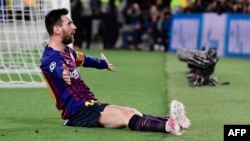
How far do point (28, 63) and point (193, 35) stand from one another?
9044 millimetres

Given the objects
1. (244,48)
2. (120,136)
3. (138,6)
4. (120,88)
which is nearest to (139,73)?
(120,88)

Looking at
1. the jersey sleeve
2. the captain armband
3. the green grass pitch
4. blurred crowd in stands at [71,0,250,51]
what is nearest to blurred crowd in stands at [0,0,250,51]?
blurred crowd in stands at [71,0,250,51]

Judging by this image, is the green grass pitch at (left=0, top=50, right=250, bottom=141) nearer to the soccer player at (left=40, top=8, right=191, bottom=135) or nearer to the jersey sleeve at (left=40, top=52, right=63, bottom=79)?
the soccer player at (left=40, top=8, right=191, bottom=135)

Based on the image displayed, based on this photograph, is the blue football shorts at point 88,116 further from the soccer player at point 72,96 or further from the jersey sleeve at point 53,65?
the jersey sleeve at point 53,65

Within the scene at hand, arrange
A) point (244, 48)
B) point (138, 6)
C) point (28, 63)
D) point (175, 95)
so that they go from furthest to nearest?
point (138, 6) → point (244, 48) → point (28, 63) → point (175, 95)

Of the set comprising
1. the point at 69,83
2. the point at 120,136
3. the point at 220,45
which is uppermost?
the point at 69,83

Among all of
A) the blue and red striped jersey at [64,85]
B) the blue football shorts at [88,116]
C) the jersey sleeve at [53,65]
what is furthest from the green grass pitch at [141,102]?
the jersey sleeve at [53,65]

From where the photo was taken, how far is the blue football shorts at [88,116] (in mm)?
8430

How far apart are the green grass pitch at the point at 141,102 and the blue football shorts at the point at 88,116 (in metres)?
0.11

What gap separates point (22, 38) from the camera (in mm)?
16594

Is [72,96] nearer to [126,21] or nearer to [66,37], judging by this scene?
[66,37]

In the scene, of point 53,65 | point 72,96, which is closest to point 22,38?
point 72,96

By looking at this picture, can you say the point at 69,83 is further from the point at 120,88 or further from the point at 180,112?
the point at 120,88

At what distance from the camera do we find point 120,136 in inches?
315
